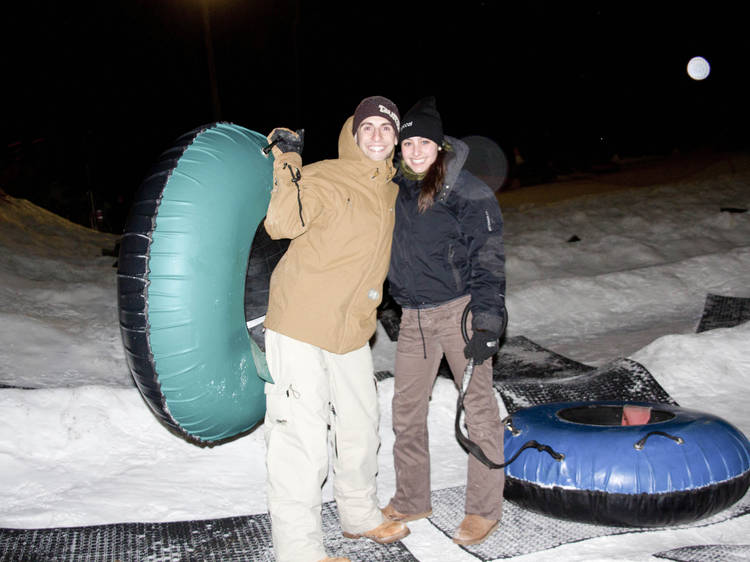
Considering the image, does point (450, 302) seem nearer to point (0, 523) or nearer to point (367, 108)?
point (367, 108)

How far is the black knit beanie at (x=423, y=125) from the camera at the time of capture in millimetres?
2268

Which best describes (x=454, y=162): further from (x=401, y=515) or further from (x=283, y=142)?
(x=401, y=515)

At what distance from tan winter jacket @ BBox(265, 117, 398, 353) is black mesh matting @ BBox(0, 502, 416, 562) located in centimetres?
77

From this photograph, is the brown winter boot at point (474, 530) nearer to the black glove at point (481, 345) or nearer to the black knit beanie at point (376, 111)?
the black glove at point (481, 345)

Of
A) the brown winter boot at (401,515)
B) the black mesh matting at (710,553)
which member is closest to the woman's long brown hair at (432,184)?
the brown winter boot at (401,515)

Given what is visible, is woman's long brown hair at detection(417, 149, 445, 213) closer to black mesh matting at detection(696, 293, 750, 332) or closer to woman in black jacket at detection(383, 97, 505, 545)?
woman in black jacket at detection(383, 97, 505, 545)

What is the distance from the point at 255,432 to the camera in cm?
336

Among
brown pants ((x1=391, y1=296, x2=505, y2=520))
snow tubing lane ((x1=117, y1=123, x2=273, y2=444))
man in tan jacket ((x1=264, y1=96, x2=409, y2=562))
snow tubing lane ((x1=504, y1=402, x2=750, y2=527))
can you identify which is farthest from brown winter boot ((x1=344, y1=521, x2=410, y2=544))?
snow tubing lane ((x1=117, y1=123, x2=273, y2=444))

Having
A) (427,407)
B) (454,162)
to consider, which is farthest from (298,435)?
(454,162)

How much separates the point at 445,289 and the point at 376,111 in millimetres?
643

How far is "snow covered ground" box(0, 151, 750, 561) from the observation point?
9.20 ft

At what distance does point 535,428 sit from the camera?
268 centimetres

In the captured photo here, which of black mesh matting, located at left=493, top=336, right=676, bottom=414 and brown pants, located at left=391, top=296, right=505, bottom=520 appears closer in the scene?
brown pants, located at left=391, top=296, right=505, bottom=520

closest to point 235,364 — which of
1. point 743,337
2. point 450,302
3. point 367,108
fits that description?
point 450,302
